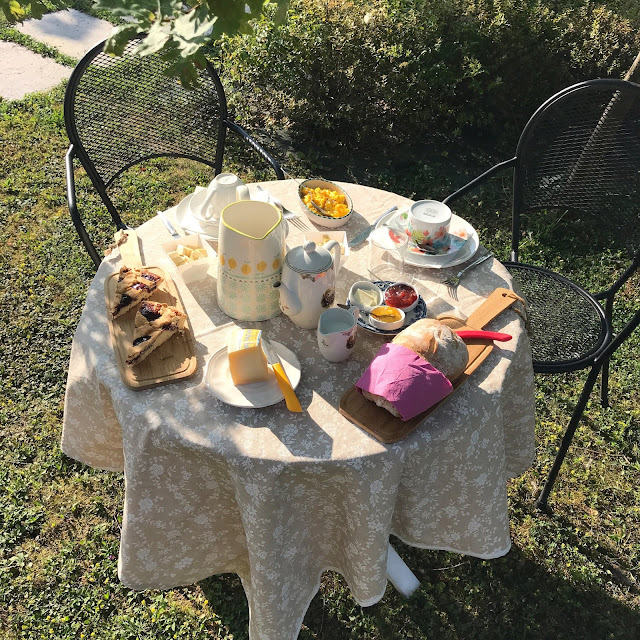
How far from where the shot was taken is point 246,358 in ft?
5.07

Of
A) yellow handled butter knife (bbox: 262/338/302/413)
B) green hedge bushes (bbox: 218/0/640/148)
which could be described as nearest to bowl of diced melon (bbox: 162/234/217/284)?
yellow handled butter knife (bbox: 262/338/302/413)

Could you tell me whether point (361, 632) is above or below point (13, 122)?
below

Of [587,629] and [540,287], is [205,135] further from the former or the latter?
[587,629]

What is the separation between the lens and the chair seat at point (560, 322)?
2.39m

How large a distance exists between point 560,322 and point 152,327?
1.70m

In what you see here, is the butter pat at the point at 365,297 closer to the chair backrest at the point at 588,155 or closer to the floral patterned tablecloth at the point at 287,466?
the floral patterned tablecloth at the point at 287,466

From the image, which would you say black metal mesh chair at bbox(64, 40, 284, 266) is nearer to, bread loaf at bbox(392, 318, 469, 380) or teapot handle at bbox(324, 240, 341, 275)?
teapot handle at bbox(324, 240, 341, 275)

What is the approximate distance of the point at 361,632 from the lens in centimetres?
228

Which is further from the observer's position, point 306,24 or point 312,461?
point 306,24

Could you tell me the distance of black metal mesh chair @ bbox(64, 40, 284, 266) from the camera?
2.54 m

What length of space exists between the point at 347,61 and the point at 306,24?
0.36 metres

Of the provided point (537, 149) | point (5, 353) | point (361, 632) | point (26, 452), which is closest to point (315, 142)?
point (537, 149)

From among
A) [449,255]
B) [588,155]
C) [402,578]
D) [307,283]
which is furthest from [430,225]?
[402,578]

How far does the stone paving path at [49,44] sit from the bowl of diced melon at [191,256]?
3477mm
